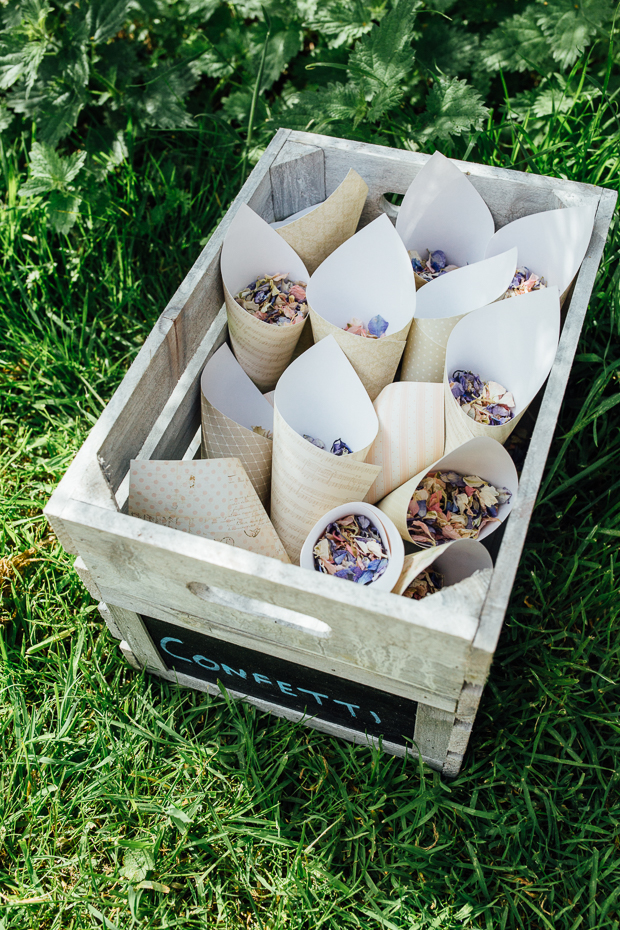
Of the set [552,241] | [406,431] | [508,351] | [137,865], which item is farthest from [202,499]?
[552,241]

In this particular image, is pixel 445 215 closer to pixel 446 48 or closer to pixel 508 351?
pixel 508 351

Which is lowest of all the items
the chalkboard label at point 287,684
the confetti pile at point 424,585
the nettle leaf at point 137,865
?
the nettle leaf at point 137,865

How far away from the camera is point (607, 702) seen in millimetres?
1448

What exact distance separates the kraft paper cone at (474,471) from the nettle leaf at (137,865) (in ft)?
2.32

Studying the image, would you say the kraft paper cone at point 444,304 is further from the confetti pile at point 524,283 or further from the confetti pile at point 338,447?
the confetti pile at point 338,447

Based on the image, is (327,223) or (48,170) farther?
(48,170)

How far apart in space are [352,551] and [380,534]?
0.16 ft

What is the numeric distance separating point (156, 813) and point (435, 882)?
0.50m

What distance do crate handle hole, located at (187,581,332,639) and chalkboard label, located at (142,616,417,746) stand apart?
0.15m

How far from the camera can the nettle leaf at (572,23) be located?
1.76m

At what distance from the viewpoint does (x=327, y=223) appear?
4.65 ft

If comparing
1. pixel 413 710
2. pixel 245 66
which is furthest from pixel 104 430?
pixel 245 66

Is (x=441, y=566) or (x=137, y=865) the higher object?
(x=441, y=566)

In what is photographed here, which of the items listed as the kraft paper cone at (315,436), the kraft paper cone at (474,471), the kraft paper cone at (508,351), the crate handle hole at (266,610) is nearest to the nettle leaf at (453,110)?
the kraft paper cone at (508,351)
